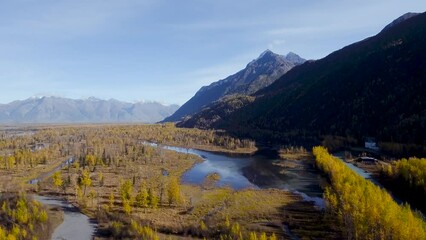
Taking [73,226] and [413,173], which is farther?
[413,173]

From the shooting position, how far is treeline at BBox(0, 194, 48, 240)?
77562mm

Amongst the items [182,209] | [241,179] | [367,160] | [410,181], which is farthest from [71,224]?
[367,160]

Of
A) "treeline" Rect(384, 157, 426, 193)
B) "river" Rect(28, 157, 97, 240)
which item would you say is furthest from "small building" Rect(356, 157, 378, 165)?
"river" Rect(28, 157, 97, 240)

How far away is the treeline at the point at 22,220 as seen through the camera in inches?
3054

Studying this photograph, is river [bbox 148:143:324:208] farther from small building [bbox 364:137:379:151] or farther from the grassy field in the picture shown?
small building [bbox 364:137:379:151]

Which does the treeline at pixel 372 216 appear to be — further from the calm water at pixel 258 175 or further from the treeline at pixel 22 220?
the treeline at pixel 22 220

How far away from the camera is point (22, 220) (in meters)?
84.6

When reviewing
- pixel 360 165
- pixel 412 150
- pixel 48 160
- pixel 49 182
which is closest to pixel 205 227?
pixel 49 182

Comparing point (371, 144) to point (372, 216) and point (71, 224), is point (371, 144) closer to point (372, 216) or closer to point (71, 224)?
point (372, 216)

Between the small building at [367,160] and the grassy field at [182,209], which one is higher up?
the small building at [367,160]

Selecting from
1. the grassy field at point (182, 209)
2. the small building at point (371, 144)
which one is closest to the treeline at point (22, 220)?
the grassy field at point (182, 209)

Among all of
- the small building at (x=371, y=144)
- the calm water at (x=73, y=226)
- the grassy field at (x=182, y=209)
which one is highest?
the small building at (x=371, y=144)

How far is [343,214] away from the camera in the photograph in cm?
7756

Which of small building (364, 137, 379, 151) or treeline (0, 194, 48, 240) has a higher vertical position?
small building (364, 137, 379, 151)
